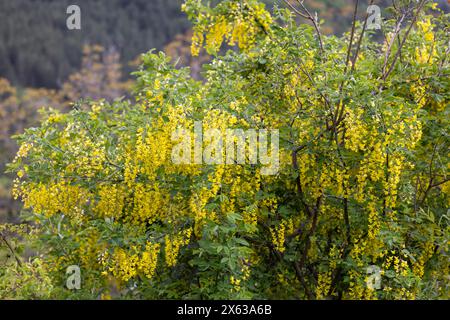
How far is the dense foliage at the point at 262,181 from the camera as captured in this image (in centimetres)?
398

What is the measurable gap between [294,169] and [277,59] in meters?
0.91

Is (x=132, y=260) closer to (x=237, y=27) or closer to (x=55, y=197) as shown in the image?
(x=55, y=197)

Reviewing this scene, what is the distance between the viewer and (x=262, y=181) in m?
4.45

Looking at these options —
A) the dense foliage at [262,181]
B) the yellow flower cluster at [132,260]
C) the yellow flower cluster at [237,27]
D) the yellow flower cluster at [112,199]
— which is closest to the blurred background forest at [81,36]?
the yellow flower cluster at [237,27]

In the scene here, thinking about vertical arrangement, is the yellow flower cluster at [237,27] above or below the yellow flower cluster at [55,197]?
above

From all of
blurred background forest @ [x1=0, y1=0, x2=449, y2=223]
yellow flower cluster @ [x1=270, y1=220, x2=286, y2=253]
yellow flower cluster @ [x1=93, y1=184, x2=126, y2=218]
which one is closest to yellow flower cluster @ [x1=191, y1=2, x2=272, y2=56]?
yellow flower cluster @ [x1=93, y1=184, x2=126, y2=218]

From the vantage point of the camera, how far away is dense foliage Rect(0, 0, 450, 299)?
157 inches

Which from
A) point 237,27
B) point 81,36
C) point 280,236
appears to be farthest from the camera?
point 81,36

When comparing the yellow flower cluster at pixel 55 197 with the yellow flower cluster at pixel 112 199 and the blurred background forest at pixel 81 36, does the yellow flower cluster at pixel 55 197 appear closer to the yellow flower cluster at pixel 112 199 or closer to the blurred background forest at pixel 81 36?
the yellow flower cluster at pixel 112 199

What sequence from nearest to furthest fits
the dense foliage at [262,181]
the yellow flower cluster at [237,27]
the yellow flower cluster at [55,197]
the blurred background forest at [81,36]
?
the dense foliage at [262,181] < the yellow flower cluster at [55,197] < the yellow flower cluster at [237,27] < the blurred background forest at [81,36]

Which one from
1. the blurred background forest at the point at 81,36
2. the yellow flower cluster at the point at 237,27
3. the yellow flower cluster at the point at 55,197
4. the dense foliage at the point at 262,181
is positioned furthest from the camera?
the blurred background forest at the point at 81,36

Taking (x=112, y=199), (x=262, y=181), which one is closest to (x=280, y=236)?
(x=262, y=181)
